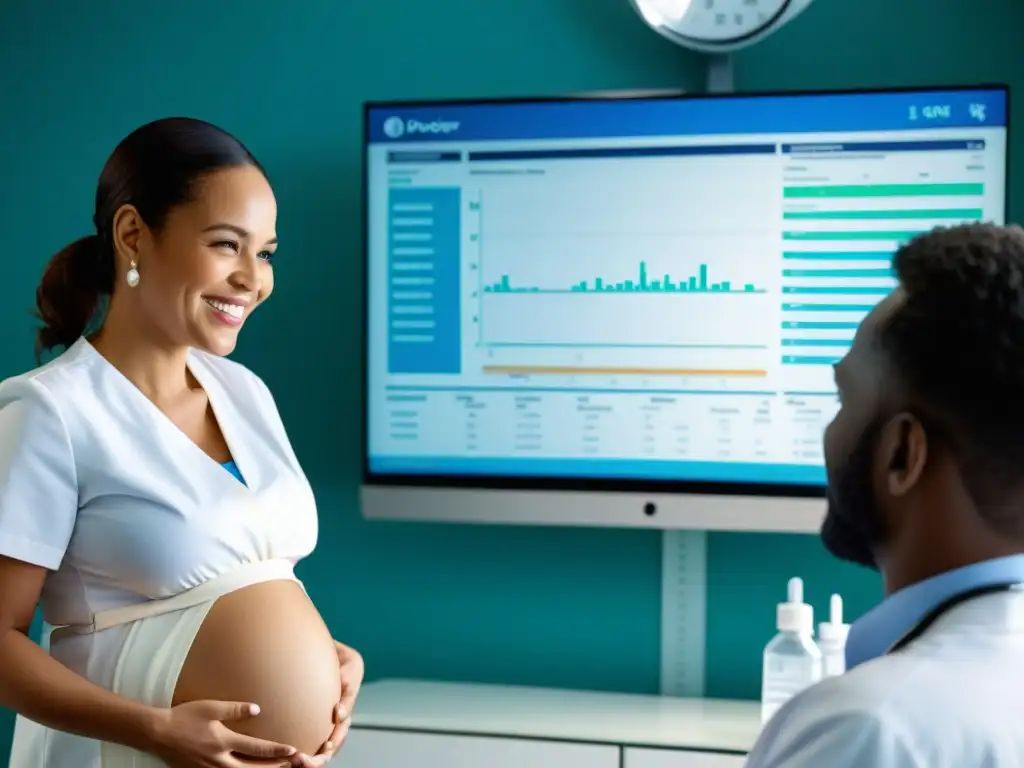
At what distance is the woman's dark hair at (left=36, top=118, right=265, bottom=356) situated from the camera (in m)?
1.59

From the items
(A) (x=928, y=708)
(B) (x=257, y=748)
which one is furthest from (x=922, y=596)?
(B) (x=257, y=748)

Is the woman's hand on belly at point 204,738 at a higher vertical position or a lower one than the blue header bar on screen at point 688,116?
lower

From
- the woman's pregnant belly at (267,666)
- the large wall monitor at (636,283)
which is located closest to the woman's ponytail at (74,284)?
the woman's pregnant belly at (267,666)

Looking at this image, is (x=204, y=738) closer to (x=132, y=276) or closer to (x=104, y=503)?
(x=104, y=503)

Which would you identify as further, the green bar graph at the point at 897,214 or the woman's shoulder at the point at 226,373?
the green bar graph at the point at 897,214

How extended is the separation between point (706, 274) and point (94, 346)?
1083 millimetres

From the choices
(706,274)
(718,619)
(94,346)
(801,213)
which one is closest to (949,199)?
(801,213)

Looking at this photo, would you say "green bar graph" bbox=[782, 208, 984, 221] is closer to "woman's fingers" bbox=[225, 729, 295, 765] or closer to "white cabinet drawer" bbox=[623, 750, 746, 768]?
"white cabinet drawer" bbox=[623, 750, 746, 768]

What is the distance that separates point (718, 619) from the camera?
2.38 meters

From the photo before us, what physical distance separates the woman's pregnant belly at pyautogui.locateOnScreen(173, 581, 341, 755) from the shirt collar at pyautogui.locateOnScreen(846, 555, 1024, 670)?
82 centimetres

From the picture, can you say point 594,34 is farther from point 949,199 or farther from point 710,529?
point 710,529

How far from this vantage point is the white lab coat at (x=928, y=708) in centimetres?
76

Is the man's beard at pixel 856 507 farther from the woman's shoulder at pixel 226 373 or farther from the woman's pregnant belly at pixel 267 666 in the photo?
the woman's shoulder at pixel 226 373

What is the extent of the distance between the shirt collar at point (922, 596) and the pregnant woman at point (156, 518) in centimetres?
83
